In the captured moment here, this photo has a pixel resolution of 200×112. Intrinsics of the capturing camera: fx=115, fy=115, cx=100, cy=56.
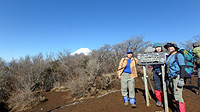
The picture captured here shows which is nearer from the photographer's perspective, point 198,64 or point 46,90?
point 198,64

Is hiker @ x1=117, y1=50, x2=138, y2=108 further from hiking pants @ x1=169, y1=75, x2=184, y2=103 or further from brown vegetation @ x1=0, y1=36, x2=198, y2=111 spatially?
brown vegetation @ x1=0, y1=36, x2=198, y2=111

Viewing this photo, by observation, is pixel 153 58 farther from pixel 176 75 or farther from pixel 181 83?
pixel 181 83

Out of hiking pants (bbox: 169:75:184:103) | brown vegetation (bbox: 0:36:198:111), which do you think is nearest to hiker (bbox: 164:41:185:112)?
hiking pants (bbox: 169:75:184:103)

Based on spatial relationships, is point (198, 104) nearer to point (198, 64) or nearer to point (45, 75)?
point (198, 64)

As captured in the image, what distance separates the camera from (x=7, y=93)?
898 cm

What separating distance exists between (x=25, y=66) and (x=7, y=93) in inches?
105

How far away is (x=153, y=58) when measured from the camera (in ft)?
9.61

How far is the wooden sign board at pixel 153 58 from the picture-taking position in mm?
2803

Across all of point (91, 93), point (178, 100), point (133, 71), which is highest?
point (133, 71)

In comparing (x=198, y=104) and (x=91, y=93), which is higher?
(x=198, y=104)

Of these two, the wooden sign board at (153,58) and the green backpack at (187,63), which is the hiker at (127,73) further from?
the green backpack at (187,63)

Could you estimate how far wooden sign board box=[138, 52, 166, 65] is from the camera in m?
2.80

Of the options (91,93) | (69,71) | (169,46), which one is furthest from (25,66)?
(169,46)

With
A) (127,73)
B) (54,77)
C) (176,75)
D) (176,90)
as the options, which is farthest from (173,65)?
(54,77)
